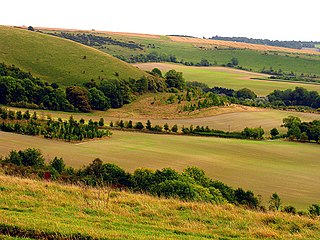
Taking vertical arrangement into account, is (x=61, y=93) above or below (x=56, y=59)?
below

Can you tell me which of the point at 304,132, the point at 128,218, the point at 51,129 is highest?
the point at 128,218

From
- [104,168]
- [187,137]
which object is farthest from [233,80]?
[104,168]

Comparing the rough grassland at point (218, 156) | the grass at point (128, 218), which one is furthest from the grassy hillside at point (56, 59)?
the grass at point (128, 218)

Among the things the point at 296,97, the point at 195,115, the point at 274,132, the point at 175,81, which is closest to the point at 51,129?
the point at 195,115

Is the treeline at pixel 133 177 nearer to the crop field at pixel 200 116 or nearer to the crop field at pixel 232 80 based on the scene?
the crop field at pixel 200 116

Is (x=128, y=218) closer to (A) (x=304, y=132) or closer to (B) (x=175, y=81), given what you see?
(A) (x=304, y=132)

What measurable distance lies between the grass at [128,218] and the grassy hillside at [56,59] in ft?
279

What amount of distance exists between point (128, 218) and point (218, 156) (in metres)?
38.8

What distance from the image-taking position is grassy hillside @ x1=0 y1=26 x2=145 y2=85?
10300 centimetres

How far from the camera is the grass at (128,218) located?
12.9 m

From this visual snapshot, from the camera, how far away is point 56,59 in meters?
111

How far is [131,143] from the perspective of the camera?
2222 inches

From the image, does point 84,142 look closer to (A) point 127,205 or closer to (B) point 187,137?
(B) point 187,137

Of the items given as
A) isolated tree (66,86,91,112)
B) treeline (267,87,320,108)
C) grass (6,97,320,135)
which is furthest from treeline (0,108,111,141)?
treeline (267,87,320,108)
